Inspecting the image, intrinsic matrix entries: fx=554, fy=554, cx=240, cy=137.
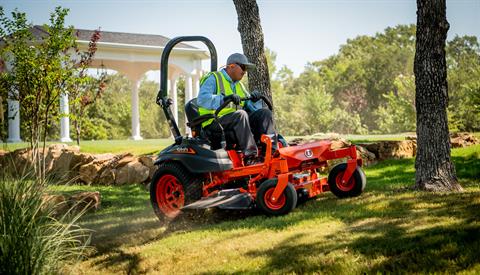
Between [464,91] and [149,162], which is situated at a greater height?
[464,91]

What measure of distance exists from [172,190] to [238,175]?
3.38 ft

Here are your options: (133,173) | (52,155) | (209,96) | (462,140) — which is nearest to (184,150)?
(209,96)

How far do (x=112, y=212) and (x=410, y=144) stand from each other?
24.1ft

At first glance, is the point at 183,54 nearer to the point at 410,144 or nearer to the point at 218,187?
the point at 410,144

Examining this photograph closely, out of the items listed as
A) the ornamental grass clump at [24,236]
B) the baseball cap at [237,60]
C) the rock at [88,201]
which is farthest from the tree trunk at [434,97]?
the rock at [88,201]

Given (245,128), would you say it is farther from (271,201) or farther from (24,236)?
(24,236)

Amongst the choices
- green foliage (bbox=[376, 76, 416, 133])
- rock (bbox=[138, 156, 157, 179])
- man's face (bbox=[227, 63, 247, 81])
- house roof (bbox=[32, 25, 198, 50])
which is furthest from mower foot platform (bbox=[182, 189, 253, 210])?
green foliage (bbox=[376, 76, 416, 133])

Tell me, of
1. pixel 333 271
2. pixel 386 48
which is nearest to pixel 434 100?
pixel 333 271

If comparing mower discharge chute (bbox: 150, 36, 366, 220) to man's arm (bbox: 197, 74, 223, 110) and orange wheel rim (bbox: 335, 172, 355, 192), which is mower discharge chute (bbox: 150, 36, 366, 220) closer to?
orange wheel rim (bbox: 335, 172, 355, 192)

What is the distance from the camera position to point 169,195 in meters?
7.02

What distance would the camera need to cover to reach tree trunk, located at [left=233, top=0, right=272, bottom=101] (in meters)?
8.77

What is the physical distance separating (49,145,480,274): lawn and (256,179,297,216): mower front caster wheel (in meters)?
0.11

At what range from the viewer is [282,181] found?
19.3 feet

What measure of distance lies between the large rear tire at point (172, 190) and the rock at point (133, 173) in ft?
14.2
